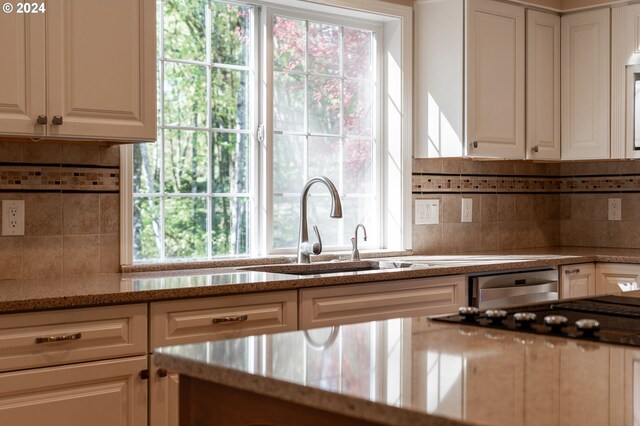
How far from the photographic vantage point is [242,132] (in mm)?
3914

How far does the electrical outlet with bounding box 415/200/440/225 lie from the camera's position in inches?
178

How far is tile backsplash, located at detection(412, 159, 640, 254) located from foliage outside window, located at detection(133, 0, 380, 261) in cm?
39

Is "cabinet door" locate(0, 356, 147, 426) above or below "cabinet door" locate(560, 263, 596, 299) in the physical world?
below

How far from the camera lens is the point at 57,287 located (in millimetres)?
2791

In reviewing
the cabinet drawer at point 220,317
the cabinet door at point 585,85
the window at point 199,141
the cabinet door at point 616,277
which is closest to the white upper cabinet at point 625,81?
the cabinet door at point 585,85

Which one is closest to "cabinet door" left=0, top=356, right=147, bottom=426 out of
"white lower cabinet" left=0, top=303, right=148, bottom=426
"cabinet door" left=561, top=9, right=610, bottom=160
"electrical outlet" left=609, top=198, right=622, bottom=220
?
"white lower cabinet" left=0, top=303, right=148, bottom=426

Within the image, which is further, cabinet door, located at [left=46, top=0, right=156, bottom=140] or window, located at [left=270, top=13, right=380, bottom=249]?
window, located at [left=270, top=13, right=380, bottom=249]

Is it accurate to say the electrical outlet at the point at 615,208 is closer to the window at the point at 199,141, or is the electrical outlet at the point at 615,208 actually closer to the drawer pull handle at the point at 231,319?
the window at the point at 199,141

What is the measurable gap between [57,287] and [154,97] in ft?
2.54

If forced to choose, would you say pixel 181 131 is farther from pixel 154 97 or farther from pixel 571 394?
pixel 571 394

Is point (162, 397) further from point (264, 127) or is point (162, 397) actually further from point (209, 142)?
point (264, 127)

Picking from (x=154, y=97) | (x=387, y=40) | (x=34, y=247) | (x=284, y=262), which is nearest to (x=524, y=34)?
(x=387, y=40)

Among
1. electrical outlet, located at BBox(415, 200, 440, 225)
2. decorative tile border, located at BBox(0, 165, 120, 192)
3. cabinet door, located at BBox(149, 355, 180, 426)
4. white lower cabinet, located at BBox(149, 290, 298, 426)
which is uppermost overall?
decorative tile border, located at BBox(0, 165, 120, 192)

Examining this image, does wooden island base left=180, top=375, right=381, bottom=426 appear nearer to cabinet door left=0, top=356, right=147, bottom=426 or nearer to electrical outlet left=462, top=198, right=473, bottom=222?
cabinet door left=0, top=356, right=147, bottom=426
